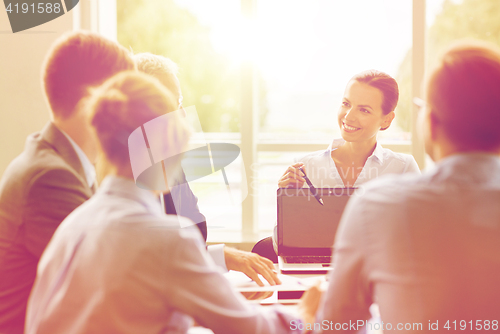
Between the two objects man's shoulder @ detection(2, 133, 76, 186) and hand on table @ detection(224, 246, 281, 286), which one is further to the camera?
hand on table @ detection(224, 246, 281, 286)

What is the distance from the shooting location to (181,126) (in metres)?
0.99

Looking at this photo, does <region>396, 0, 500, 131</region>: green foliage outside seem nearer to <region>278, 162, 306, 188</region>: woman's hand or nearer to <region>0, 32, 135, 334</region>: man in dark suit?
<region>278, 162, 306, 188</region>: woman's hand

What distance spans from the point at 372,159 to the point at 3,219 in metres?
1.80

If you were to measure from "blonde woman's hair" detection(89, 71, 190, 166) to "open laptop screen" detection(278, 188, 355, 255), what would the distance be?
2.59 feet

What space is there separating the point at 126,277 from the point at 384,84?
5.86 feet

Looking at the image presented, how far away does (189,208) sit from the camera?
A: 1.84 m

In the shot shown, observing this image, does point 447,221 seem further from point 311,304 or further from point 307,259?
point 307,259

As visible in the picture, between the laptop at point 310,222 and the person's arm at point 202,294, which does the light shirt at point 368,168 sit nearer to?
the laptop at point 310,222

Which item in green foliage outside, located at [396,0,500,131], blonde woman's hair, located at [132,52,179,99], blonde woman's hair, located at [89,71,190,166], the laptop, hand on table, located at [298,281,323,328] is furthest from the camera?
green foliage outside, located at [396,0,500,131]

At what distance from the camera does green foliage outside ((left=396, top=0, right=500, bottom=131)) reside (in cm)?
320

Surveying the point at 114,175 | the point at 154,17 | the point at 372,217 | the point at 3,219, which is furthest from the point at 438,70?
the point at 154,17

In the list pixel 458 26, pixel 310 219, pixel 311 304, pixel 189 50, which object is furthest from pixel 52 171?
pixel 458 26

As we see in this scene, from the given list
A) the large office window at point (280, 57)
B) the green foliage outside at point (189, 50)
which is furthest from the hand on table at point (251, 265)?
the green foliage outside at point (189, 50)

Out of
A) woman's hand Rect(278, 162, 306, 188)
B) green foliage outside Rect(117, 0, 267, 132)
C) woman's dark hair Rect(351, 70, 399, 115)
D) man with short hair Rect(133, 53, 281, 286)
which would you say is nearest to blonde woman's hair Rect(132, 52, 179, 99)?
man with short hair Rect(133, 53, 281, 286)
